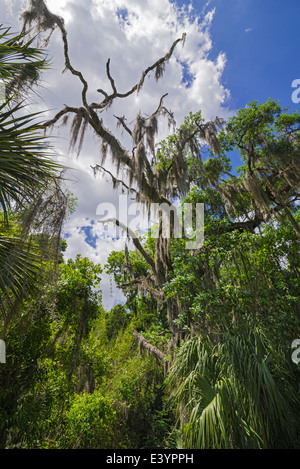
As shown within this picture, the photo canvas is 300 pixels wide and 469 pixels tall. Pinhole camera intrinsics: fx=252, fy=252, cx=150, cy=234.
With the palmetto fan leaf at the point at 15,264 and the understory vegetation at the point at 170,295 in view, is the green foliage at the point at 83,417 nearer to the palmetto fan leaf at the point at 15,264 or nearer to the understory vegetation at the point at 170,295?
the understory vegetation at the point at 170,295

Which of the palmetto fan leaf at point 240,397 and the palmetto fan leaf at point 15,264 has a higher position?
the palmetto fan leaf at point 15,264

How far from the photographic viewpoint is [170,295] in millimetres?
6535

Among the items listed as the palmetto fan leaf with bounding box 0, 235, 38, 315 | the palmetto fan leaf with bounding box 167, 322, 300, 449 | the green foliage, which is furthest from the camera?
the green foliage

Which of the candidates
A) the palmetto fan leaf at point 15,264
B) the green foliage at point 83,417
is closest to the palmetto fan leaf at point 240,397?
the palmetto fan leaf at point 15,264

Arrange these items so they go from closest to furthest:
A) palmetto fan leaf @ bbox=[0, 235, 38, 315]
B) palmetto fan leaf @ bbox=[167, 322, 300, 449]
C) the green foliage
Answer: palmetto fan leaf @ bbox=[167, 322, 300, 449] < palmetto fan leaf @ bbox=[0, 235, 38, 315] < the green foliage

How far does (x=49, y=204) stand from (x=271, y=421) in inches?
159

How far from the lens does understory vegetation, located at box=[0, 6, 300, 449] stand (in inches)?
124

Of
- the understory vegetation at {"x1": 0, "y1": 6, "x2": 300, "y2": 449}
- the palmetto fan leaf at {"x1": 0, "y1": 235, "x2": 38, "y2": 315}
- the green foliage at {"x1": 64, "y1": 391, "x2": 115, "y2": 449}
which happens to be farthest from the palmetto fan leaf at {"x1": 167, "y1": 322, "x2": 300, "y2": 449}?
the green foliage at {"x1": 64, "y1": 391, "x2": 115, "y2": 449}

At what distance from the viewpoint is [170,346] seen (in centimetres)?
748

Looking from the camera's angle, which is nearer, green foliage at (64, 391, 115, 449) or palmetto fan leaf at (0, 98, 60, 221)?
palmetto fan leaf at (0, 98, 60, 221)

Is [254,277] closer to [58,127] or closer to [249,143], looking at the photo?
[249,143]

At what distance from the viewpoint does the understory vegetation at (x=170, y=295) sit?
3156 mm

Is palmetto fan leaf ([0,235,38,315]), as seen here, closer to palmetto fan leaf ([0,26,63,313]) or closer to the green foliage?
palmetto fan leaf ([0,26,63,313])
